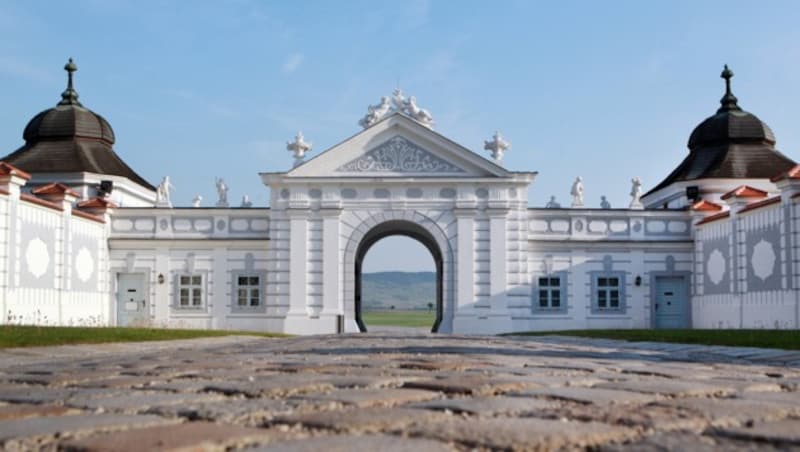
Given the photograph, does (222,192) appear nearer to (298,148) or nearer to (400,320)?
(298,148)

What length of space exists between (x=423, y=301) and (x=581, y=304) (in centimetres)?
10633

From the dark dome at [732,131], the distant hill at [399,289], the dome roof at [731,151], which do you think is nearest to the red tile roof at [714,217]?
the dome roof at [731,151]

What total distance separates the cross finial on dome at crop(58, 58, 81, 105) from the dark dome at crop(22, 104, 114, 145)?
68 centimetres

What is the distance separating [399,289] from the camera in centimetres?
16562

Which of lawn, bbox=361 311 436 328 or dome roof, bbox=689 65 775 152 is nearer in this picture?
dome roof, bbox=689 65 775 152

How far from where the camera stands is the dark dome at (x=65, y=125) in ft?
120

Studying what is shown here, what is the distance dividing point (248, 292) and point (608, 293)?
41.4 ft

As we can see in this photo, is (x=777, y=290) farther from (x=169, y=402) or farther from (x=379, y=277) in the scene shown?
(x=379, y=277)

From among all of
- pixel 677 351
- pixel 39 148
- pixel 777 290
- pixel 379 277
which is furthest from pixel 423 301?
pixel 677 351

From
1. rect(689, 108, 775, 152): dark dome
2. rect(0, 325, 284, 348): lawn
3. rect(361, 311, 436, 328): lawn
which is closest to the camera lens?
rect(0, 325, 284, 348): lawn

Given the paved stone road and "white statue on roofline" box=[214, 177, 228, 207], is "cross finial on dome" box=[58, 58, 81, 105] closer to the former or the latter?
"white statue on roofline" box=[214, 177, 228, 207]

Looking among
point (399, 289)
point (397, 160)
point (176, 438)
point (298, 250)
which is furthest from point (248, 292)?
point (399, 289)

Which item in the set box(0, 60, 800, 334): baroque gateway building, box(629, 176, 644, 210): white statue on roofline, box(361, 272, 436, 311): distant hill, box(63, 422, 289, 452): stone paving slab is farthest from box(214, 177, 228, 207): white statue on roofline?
box(361, 272, 436, 311): distant hill

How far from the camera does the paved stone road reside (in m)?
3.43
